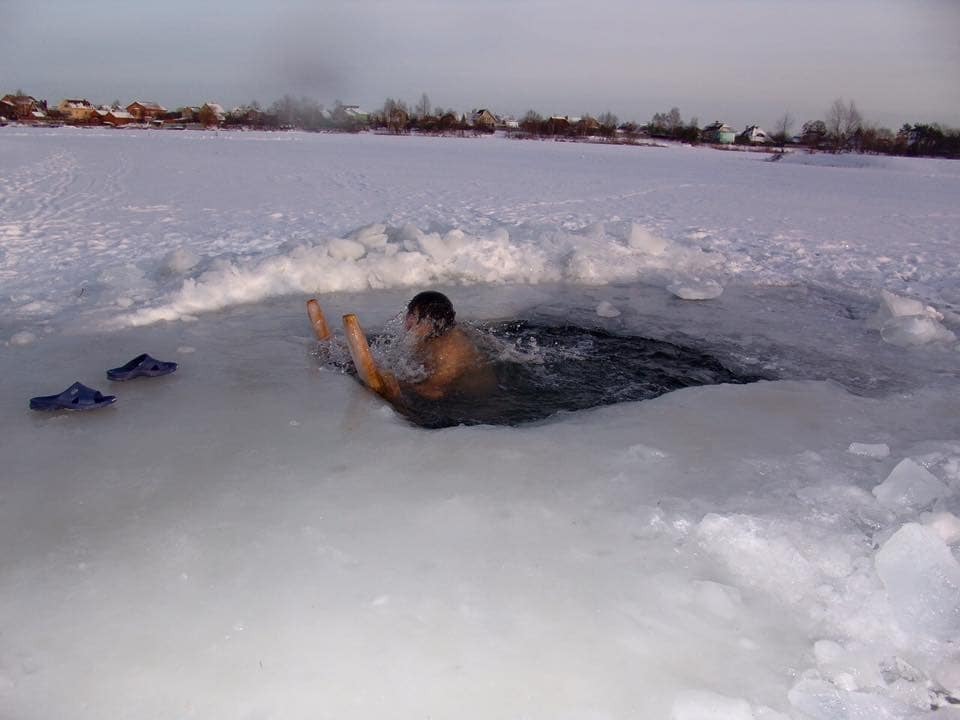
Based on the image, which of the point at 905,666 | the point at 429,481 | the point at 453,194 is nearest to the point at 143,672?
the point at 429,481

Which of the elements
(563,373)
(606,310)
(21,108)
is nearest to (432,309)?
(563,373)

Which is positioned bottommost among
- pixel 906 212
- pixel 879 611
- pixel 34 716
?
pixel 34 716

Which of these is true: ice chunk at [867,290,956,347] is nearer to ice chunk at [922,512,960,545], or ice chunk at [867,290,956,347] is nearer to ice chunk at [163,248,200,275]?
ice chunk at [922,512,960,545]

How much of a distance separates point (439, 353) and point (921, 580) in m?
2.70

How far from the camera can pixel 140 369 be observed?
11.1 feet

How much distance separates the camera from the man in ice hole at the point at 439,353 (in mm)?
4016

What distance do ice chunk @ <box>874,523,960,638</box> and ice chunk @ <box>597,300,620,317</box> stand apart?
3.24 metres

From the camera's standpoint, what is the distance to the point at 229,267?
5.18 meters

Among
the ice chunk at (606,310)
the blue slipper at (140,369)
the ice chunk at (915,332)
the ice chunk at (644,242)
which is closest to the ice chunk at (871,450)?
the ice chunk at (915,332)

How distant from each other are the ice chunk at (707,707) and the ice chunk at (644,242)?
17.7ft

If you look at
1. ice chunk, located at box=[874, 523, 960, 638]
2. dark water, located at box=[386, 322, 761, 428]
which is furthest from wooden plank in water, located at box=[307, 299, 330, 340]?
ice chunk, located at box=[874, 523, 960, 638]

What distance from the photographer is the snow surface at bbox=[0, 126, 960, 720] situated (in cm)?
166

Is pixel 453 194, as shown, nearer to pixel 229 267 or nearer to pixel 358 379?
pixel 229 267

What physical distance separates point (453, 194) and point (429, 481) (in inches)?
391
